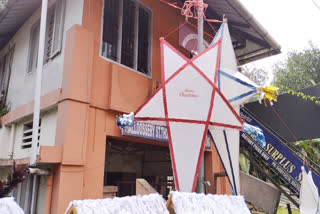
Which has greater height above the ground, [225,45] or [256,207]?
[225,45]

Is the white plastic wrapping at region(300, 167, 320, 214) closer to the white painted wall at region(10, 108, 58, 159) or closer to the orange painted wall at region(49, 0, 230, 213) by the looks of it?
the orange painted wall at region(49, 0, 230, 213)

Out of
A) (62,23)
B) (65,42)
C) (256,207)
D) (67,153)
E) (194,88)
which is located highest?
(62,23)

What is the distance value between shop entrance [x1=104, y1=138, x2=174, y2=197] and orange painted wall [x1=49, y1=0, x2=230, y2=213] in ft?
8.68

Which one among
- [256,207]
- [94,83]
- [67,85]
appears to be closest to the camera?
[67,85]

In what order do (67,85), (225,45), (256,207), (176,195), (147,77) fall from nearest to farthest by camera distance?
1. (176,195)
2. (225,45)
3. (67,85)
4. (147,77)
5. (256,207)

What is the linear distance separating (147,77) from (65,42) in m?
1.86

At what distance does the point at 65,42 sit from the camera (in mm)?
5336

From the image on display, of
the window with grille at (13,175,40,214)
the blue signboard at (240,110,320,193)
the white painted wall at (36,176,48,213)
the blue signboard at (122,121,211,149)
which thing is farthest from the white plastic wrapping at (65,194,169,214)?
the blue signboard at (240,110,320,193)

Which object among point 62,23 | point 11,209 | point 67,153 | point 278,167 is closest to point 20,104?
point 62,23

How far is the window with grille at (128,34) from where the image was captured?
593cm

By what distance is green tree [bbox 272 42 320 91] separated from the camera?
21.0 metres

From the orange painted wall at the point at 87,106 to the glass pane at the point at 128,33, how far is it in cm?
41

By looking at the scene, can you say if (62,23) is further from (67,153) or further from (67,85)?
(67,153)

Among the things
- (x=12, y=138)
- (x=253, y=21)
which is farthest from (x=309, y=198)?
(x=12, y=138)
